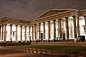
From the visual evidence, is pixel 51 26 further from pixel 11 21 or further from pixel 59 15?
pixel 11 21

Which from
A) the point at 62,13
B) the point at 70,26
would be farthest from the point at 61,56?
the point at 70,26

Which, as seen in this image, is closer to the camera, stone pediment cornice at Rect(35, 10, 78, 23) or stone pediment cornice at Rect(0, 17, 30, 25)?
stone pediment cornice at Rect(35, 10, 78, 23)

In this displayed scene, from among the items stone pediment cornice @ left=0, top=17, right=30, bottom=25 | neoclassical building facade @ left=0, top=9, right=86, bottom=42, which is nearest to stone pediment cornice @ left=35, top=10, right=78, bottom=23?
neoclassical building facade @ left=0, top=9, right=86, bottom=42

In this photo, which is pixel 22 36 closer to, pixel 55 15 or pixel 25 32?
pixel 25 32

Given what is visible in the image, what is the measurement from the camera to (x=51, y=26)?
57406 millimetres

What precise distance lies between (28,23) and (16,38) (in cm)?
1231

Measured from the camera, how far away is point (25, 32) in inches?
2594

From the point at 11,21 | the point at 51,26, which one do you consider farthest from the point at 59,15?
the point at 11,21

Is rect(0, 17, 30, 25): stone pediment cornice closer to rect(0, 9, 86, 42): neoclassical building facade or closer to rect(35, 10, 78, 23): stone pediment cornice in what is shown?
rect(0, 9, 86, 42): neoclassical building facade

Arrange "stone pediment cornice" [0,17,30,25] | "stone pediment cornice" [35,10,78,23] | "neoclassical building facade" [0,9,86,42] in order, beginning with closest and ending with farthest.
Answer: "stone pediment cornice" [35,10,78,23] < "neoclassical building facade" [0,9,86,42] < "stone pediment cornice" [0,17,30,25]

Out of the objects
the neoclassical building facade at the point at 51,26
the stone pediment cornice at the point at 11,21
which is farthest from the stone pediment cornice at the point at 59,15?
the stone pediment cornice at the point at 11,21

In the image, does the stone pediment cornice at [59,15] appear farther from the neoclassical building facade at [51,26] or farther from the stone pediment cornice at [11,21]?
the stone pediment cornice at [11,21]

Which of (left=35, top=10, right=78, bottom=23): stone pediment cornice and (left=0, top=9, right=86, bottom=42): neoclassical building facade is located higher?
(left=35, top=10, right=78, bottom=23): stone pediment cornice

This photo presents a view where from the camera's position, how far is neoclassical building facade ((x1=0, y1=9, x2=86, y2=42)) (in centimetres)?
4278
